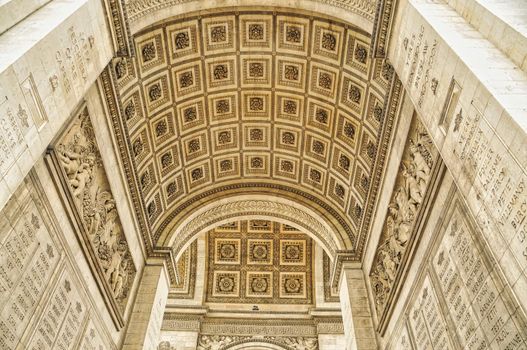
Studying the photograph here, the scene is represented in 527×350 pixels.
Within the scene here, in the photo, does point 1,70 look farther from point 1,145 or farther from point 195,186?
point 195,186

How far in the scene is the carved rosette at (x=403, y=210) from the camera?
903 centimetres

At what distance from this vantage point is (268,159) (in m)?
15.9

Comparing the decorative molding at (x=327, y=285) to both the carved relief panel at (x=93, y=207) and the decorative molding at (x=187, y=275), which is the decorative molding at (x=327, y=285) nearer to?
the decorative molding at (x=187, y=275)

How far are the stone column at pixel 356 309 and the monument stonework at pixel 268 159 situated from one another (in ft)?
0.19

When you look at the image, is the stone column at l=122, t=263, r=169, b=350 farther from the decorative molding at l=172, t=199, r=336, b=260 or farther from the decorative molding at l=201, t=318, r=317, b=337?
the decorative molding at l=201, t=318, r=317, b=337

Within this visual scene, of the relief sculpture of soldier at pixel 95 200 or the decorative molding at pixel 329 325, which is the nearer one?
the relief sculpture of soldier at pixel 95 200

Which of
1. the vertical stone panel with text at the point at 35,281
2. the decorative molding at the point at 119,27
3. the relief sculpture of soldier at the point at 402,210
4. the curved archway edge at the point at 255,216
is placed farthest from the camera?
the curved archway edge at the point at 255,216

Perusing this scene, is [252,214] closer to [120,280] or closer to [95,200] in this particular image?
[120,280]

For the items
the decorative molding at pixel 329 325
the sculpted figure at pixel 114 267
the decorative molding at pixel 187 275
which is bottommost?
the sculpted figure at pixel 114 267

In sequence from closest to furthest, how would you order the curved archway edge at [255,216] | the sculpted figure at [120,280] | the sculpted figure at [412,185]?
the sculpted figure at [412,185], the sculpted figure at [120,280], the curved archway edge at [255,216]

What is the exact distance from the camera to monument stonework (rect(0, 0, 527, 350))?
249 inches

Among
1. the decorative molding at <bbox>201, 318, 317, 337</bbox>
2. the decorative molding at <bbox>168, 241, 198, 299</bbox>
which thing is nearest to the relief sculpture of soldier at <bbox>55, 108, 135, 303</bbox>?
the decorative molding at <bbox>201, 318, 317, 337</bbox>

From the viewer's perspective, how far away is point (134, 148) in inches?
495

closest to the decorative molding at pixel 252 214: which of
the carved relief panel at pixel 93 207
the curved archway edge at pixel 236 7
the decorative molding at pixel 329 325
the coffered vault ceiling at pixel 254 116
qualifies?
the coffered vault ceiling at pixel 254 116
